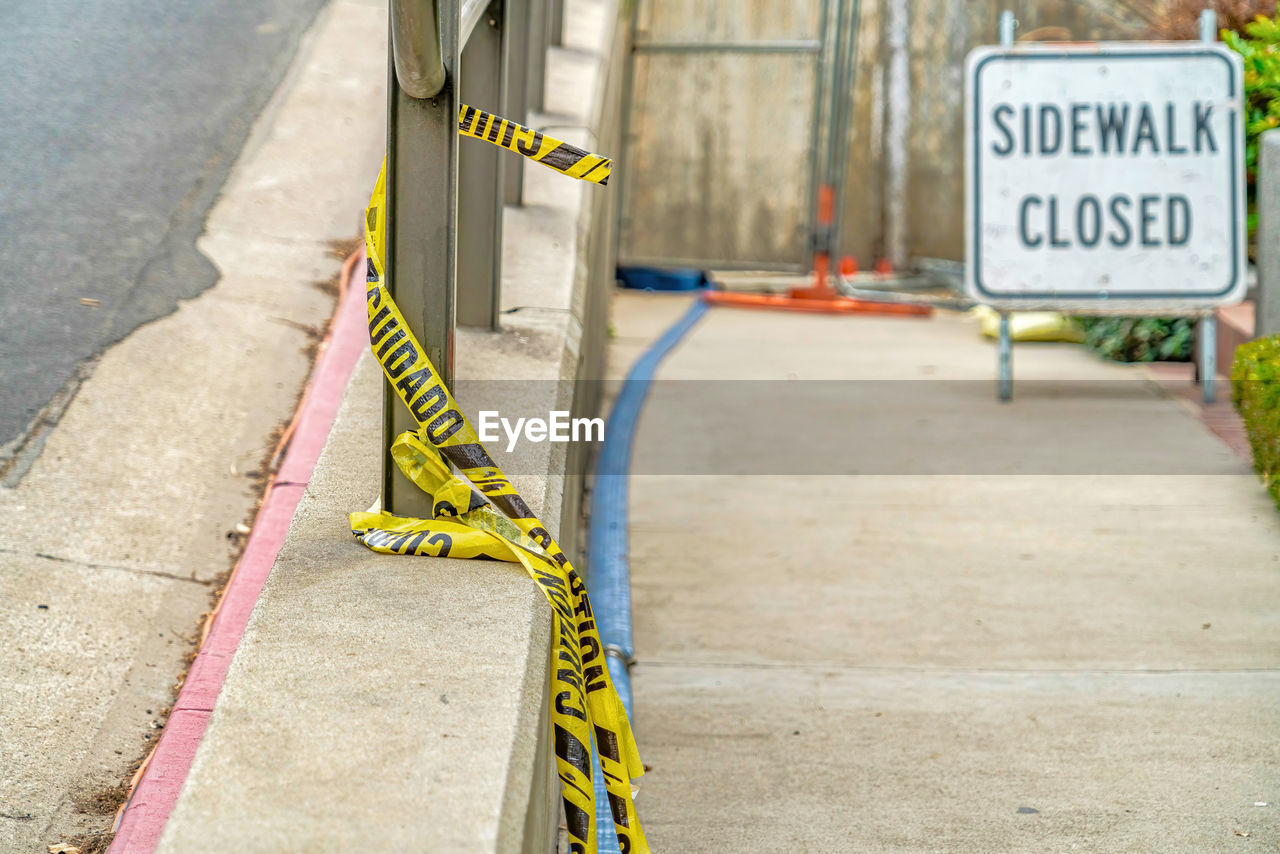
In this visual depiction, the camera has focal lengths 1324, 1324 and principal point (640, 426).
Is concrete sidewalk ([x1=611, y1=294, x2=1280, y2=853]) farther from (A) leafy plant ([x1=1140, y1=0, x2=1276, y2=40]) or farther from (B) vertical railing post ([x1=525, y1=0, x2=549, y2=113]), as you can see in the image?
(A) leafy plant ([x1=1140, y1=0, x2=1276, y2=40])

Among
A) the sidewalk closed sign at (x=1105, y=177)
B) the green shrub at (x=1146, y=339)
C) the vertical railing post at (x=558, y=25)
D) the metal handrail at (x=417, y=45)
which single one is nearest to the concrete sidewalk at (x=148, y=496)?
the vertical railing post at (x=558, y=25)

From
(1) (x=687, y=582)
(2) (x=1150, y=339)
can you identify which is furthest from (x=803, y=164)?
(1) (x=687, y=582)

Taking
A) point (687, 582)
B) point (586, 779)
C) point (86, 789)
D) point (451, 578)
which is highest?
point (451, 578)

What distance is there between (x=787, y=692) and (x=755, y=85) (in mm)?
7637

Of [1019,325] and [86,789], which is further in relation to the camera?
[1019,325]

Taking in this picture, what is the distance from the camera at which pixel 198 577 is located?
2889 millimetres

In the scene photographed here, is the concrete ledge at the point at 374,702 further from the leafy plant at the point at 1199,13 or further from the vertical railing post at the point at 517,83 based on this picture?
the leafy plant at the point at 1199,13

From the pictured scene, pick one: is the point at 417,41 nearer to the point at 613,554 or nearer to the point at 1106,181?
the point at 613,554

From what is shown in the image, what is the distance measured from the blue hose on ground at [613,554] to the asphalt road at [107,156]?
4.76 feet

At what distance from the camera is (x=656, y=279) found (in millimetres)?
10430

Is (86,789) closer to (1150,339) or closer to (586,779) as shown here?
(586,779)

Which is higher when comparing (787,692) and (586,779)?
(586,779)

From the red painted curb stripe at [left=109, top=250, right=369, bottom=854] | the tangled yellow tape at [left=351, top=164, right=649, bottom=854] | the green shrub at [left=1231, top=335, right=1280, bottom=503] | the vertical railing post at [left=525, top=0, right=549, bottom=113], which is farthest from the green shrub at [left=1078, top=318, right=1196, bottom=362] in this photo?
the tangled yellow tape at [left=351, top=164, right=649, bottom=854]

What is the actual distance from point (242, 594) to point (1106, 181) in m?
4.38
